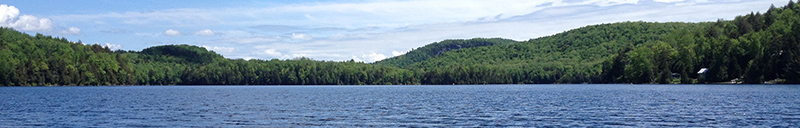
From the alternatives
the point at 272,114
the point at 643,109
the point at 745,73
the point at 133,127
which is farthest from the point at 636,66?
the point at 133,127

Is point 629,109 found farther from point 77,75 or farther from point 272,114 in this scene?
point 77,75

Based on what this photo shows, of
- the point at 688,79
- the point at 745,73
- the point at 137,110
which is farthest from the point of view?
the point at 688,79

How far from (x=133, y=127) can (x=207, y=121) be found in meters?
4.92

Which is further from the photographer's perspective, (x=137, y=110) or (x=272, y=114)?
(x=137, y=110)

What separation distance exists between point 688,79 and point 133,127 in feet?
440

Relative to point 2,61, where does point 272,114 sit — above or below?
below

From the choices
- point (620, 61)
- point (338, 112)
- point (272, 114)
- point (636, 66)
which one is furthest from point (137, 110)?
point (620, 61)

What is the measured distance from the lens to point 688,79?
492 feet

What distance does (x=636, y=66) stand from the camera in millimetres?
167250

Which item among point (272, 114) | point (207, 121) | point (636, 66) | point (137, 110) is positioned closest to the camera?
point (207, 121)

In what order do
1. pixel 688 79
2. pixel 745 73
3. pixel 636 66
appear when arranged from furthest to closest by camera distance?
pixel 636 66
pixel 688 79
pixel 745 73

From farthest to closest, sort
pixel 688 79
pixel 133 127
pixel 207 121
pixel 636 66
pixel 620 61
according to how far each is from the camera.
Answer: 1. pixel 620 61
2. pixel 636 66
3. pixel 688 79
4. pixel 207 121
5. pixel 133 127

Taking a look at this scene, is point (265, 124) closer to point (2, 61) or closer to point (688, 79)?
point (688, 79)

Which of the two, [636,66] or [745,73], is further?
[636,66]
